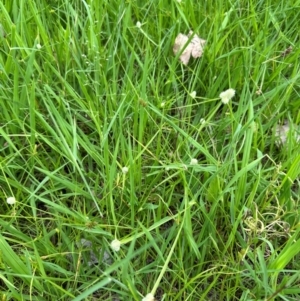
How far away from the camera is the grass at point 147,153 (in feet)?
3.23

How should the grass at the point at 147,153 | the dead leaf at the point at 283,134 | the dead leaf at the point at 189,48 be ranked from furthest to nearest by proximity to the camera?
the dead leaf at the point at 189,48, the dead leaf at the point at 283,134, the grass at the point at 147,153

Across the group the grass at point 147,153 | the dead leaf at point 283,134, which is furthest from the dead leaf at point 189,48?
the dead leaf at point 283,134

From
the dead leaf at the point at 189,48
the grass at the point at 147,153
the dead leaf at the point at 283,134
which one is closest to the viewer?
the grass at the point at 147,153

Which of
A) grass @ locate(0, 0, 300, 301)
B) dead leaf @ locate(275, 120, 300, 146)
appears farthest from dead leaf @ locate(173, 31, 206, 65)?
dead leaf @ locate(275, 120, 300, 146)

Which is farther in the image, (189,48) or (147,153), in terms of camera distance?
(189,48)

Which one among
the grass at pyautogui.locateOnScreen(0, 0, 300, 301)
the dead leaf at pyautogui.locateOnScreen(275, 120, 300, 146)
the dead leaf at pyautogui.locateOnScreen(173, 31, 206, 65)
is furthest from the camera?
the dead leaf at pyautogui.locateOnScreen(173, 31, 206, 65)

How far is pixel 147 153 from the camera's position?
45.2 inches

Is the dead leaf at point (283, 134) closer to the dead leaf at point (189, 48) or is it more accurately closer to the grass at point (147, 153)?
the grass at point (147, 153)

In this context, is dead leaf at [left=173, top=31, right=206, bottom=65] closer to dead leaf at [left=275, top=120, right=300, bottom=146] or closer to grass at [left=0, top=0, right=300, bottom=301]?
grass at [left=0, top=0, right=300, bottom=301]

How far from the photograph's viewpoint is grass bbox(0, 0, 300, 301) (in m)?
0.98

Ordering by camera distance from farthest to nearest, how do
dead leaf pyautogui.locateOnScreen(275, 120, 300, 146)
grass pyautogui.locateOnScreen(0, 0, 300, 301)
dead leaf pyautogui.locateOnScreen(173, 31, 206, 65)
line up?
dead leaf pyautogui.locateOnScreen(173, 31, 206, 65)
dead leaf pyautogui.locateOnScreen(275, 120, 300, 146)
grass pyautogui.locateOnScreen(0, 0, 300, 301)

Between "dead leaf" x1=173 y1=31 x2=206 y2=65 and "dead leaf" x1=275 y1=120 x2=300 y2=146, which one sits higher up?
"dead leaf" x1=173 y1=31 x2=206 y2=65

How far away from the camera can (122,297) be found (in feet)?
3.14

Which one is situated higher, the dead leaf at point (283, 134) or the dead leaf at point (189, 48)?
the dead leaf at point (189, 48)
